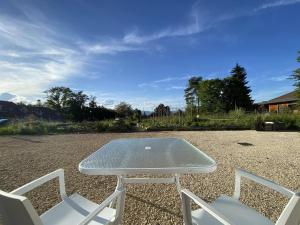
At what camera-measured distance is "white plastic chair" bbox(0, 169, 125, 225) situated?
0.95m

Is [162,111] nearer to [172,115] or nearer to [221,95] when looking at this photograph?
[172,115]

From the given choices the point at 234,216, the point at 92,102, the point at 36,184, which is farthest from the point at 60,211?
the point at 92,102

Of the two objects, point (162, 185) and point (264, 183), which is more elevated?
point (264, 183)

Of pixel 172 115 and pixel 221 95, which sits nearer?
pixel 172 115

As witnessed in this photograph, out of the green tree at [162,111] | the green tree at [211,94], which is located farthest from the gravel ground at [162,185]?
the green tree at [211,94]

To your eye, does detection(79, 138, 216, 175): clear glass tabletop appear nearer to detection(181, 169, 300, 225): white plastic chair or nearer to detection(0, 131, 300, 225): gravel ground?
detection(181, 169, 300, 225): white plastic chair

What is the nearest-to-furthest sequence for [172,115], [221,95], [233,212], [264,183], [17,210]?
[17,210] < [264,183] < [233,212] < [172,115] < [221,95]

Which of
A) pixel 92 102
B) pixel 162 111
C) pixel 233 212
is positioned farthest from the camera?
pixel 92 102

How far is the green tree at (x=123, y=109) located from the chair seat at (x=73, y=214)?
16.8m

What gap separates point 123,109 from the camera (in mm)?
19406

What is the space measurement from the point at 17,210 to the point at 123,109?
18.6 metres

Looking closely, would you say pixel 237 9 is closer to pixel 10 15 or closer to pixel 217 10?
pixel 217 10

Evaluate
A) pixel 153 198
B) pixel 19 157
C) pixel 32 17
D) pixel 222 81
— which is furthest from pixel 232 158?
pixel 222 81

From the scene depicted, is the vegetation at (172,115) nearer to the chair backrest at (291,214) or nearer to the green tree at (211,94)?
the green tree at (211,94)
